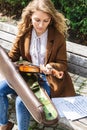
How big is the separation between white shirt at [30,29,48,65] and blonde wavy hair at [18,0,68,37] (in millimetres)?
114

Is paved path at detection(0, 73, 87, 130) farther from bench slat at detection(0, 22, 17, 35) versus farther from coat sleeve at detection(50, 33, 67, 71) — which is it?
bench slat at detection(0, 22, 17, 35)

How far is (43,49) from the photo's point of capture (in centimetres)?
399

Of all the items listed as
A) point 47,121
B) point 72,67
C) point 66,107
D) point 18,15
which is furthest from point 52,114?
point 18,15

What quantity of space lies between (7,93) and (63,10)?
A: 2.52 m

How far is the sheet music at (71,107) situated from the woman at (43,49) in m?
0.17

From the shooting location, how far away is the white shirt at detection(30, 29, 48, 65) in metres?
3.99

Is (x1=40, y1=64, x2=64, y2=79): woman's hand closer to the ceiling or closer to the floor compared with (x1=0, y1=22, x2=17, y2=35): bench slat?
closer to the floor

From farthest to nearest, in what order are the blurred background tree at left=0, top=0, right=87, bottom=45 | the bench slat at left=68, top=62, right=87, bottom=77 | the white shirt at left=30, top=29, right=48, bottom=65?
the blurred background tree at left=0, top=0, right=87, bottom=45 → the bench slat at left=68, top=62, right=87, bottom=77 → the white shirt at left=30, top=29, right=48, bottom=65

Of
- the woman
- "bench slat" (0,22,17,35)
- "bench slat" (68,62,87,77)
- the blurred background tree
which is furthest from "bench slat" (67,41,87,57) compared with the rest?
the blurred background tree

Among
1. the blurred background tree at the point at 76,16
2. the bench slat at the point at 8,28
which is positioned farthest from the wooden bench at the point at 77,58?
the blurred background tree at the point at 76,16

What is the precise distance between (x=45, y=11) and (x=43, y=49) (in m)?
0.44

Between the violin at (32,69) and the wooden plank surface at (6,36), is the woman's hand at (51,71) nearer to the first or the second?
the violin at (32,69)

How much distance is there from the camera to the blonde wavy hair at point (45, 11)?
12.4 feet

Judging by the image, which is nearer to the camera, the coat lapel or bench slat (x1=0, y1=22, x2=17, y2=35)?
the coat lapel
